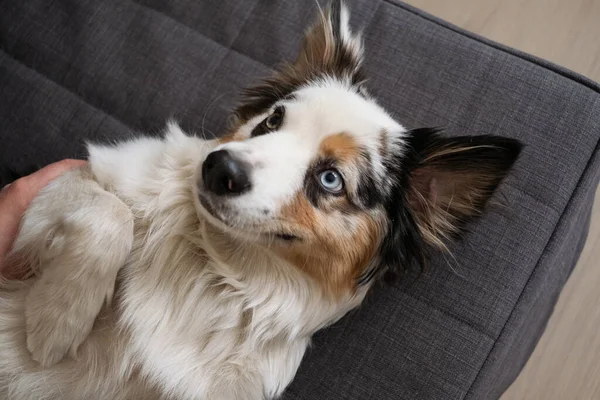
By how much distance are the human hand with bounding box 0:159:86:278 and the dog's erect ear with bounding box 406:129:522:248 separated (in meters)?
1.29

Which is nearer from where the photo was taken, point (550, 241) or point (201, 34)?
point (550, 241)

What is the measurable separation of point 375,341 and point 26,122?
6.14 ft

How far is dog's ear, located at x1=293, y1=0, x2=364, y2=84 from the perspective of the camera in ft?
6.79

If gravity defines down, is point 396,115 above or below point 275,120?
above

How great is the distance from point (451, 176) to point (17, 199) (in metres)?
1.65

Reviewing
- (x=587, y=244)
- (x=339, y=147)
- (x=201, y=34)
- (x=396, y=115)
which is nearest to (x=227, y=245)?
(x=339, y=147)

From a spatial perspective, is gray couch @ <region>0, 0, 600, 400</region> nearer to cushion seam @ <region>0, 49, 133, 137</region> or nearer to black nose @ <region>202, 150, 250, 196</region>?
cushion seam @ <region>0, 49, 133, 137</region>

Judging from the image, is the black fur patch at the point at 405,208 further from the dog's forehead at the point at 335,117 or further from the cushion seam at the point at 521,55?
the cushion seam at the point at 521,55

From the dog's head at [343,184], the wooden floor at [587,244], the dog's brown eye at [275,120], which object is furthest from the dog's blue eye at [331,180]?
the wooden floor at [587,244]

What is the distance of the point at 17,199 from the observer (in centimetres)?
215

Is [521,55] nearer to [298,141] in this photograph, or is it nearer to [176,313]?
[298,141]

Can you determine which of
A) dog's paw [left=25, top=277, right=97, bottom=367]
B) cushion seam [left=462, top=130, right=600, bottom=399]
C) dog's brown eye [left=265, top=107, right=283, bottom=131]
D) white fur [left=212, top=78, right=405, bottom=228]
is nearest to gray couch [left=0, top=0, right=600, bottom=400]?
cushion seam [left=462, top=130, right=600, bottom=399]

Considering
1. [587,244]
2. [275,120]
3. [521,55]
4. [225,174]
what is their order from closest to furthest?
[225,174] < [275,120] < [521,55] < [587,244]

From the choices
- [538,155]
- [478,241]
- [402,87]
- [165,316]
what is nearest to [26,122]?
[165,316]
